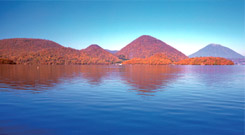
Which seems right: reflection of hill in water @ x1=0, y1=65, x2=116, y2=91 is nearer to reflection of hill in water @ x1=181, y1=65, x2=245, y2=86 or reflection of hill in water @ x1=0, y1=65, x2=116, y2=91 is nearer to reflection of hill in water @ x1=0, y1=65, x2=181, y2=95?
reflection of hill in water @ x1=0, y1=65, x2=181, y2=95

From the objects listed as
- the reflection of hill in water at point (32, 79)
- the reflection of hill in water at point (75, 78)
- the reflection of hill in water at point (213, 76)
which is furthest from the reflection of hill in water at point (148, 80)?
the reflection of hill in water at point (32, 79)

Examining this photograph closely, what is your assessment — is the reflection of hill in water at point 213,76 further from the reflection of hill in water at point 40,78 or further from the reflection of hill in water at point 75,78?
the reflection of hill in water at point 40,78

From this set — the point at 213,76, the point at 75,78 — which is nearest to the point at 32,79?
the point at 75,78

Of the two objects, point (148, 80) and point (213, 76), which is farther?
point (213, 76)

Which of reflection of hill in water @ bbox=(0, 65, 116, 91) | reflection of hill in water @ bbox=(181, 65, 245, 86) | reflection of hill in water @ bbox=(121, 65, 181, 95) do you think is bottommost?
reflection of hill in water @ bbox=(181, 65, 245, 86)

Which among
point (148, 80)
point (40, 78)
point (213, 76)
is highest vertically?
point (40, 78)

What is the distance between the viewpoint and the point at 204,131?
998cm

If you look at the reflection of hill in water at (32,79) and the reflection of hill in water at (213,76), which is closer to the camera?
the reflection of hill in water at (32,79)

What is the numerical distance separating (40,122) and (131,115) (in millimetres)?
6118

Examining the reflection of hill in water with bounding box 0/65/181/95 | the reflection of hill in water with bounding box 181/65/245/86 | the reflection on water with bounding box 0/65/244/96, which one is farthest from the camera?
the reflection of hill in water with bounding box 181/65/245/86

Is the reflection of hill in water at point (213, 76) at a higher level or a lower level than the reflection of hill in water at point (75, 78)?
lower

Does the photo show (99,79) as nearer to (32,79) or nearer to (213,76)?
(32,79)

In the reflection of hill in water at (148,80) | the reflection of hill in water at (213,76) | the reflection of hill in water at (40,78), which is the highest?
the reflection of hill in water at (40,78)

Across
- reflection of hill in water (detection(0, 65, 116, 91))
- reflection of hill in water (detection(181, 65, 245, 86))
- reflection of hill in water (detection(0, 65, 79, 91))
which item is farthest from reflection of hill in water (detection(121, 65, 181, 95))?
reflection of hill in water (detection(0, 65, 79, 91))
